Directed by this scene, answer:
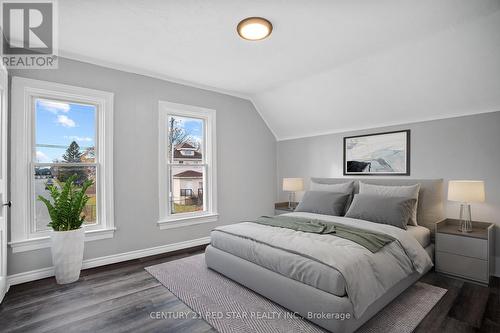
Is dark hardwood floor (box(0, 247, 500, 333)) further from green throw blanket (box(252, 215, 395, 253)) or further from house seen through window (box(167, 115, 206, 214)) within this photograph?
house seen through window (box(167, 115, 206, 214))

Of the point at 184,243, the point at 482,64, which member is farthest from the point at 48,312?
the point at 482,64

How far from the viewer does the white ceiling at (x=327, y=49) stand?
2303mm

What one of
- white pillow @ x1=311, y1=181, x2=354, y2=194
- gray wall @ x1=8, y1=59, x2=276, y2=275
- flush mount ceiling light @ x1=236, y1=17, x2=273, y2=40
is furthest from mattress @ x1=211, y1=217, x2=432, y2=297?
flush mount ceiling light @ x1=236, y1=17, x2=273, y2=40

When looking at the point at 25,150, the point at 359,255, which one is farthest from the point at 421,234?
the point at 25,150

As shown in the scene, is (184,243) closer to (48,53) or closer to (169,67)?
(169,67)

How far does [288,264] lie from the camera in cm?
223

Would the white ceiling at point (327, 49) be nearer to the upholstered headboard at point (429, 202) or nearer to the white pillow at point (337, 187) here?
the upholstered headboard at point (429, 202)

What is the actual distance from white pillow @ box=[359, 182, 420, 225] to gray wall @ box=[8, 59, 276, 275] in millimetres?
2124

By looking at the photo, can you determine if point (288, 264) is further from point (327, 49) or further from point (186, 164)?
point (186, 164)

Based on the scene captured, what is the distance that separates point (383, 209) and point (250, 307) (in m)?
1.93

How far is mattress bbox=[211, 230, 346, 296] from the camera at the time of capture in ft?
6.32

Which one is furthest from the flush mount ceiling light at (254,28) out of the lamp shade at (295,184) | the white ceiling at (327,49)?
the lamp shade at (295,184)

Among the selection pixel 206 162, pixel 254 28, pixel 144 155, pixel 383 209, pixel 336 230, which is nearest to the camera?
pixel 254 28

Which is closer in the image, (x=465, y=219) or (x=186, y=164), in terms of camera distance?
(x=465, y=219)
